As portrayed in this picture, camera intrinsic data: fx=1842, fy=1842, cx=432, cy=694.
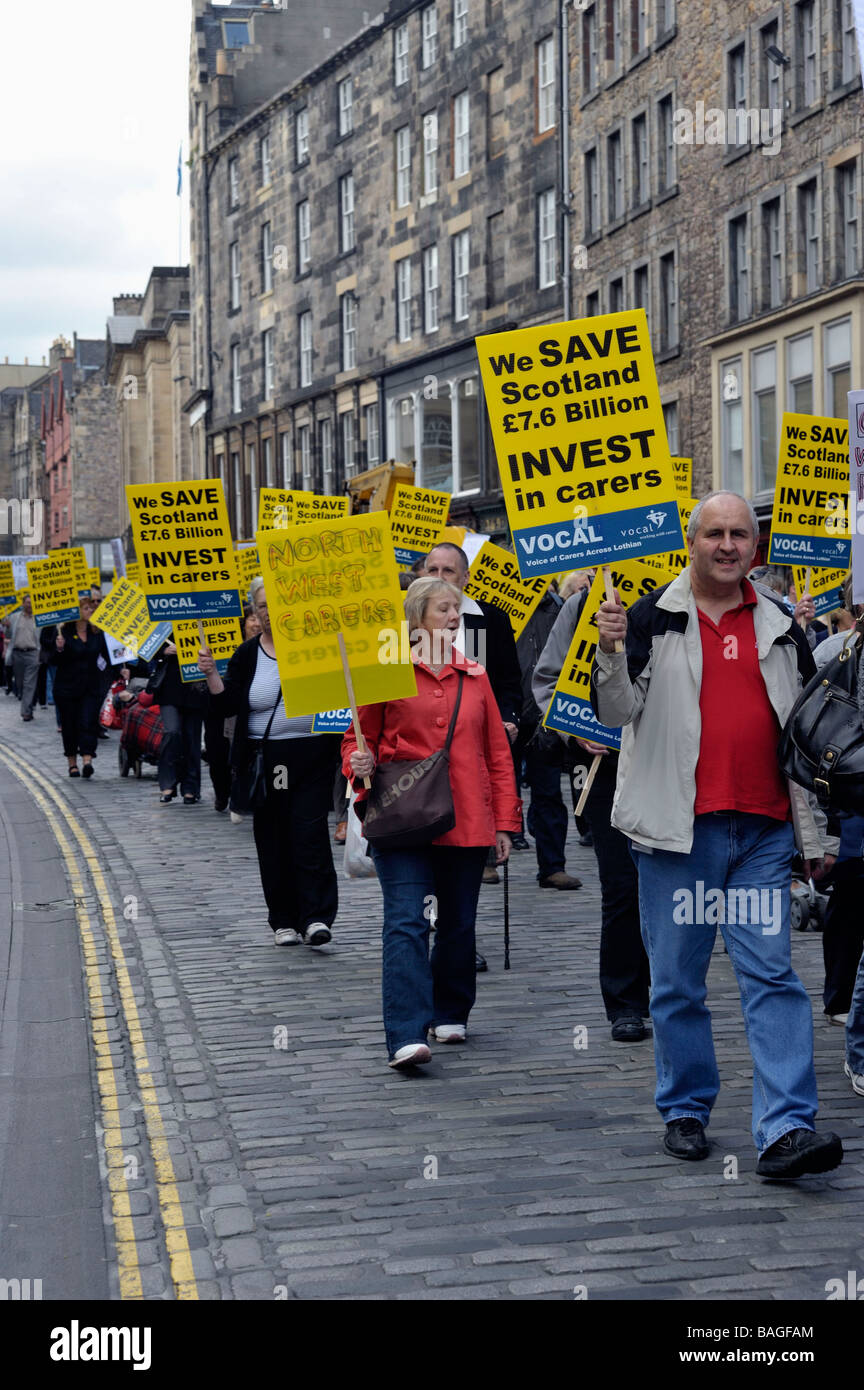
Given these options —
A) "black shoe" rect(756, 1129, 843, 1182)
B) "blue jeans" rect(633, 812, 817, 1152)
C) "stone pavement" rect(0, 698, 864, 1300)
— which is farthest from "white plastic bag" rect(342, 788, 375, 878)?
"black shoe" rect(756, 1129, 843, 1182)

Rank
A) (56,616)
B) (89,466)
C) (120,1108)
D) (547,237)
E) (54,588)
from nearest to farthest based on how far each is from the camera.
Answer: (120,1108), (54,588), (56,616), (547,237), (89,466)

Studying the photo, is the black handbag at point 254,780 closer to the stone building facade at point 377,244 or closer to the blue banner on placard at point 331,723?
the blue banner on placard at point 331,723

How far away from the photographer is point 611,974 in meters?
7.57

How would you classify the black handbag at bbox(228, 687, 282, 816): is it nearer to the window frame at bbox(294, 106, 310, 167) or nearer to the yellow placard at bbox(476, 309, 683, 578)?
the yellow placard at bbox(476, 309, 683, 578)

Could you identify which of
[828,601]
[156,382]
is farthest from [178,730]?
[156,382]

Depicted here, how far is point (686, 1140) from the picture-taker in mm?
5824

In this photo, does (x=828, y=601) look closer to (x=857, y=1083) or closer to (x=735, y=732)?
(x=857, y=1083)

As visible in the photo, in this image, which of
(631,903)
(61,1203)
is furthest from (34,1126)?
(631,903)

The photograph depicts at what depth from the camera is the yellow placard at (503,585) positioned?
12.9 m

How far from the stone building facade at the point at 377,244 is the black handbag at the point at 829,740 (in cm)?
3349

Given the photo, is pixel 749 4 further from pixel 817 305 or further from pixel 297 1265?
pixel 297 1265

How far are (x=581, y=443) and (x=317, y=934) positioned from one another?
3.42 meters

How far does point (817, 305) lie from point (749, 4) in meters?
5.53

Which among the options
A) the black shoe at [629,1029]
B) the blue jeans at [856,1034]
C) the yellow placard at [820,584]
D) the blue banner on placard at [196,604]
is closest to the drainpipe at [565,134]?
the yellow placard at [820,584]
